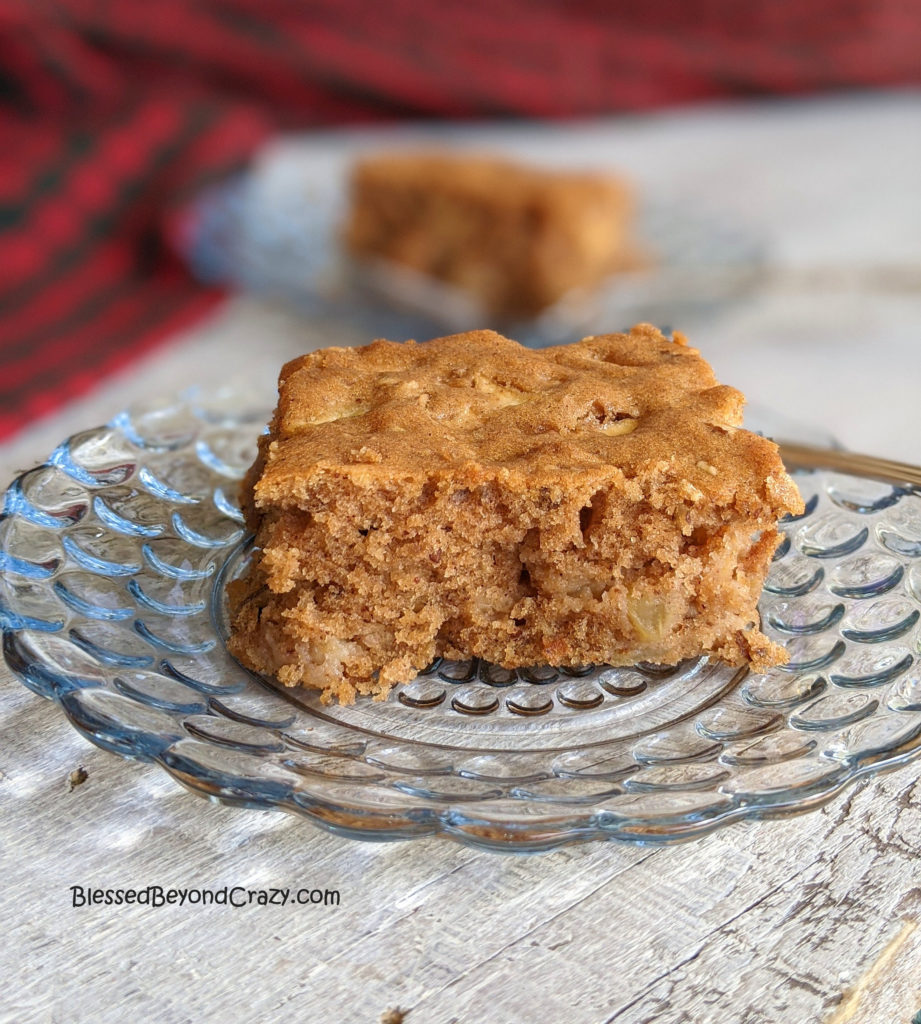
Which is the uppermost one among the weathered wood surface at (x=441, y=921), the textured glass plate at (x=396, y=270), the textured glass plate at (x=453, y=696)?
the textured glass plate at (x=396, y=270)

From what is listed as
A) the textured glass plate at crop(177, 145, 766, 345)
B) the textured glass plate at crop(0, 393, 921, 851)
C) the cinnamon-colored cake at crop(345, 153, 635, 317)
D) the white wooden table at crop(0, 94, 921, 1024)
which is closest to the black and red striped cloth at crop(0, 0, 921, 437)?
the textured glass plate at crop(177, 145, 766, 345)

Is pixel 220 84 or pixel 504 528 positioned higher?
pixel 220 84

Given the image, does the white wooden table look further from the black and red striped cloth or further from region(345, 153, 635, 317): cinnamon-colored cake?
region(345, 153, 635, 317): cinnamon-colored cake

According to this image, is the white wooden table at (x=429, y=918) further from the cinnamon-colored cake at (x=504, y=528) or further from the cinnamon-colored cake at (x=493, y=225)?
the cinnamon-colored cake at (x=493, y=225)

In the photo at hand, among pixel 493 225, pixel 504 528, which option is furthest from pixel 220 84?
pixel 504 528

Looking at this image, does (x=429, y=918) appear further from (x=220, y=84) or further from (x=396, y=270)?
(x=220, y=84)

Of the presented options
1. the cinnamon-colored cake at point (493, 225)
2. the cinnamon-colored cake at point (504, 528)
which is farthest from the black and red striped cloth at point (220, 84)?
the cinnamon-colored cake at point (504, 528)
